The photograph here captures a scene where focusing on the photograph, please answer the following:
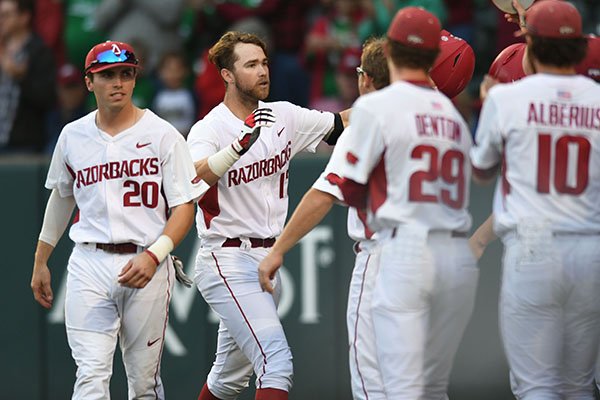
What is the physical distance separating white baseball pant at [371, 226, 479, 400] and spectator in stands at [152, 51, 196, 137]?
5.67m

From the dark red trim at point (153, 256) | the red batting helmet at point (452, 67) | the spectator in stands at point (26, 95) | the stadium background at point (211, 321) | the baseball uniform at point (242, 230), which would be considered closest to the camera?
the dark red trim at point (153, 256)

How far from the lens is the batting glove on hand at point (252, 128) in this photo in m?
6.94

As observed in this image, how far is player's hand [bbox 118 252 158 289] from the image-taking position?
673cm

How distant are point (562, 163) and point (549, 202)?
19 centimetres

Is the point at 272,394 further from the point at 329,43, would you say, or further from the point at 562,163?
the point at 329,43

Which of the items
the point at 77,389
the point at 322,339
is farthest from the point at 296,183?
the point at 77,389

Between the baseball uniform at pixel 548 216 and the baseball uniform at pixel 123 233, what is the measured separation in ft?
6.39

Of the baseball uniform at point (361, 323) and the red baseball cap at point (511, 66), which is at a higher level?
the red baseball cap at point (511, 66)

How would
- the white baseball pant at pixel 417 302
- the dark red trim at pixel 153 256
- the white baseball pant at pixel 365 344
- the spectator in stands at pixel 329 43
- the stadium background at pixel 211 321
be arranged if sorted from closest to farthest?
1. the white baseball pant at pixel 417 302
2. the white baseball pant at pixel 365 344
3. the dark red trim at pixel 153 256
4. the stadium background at pixel 211 321
5. the spectator in stands at pixel 329 43

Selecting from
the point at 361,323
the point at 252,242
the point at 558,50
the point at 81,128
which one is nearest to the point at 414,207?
the point at 361,323

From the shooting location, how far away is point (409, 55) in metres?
5.90

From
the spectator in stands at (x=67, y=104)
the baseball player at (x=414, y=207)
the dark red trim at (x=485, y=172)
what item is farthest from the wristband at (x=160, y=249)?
the spectator in stands at (x=67, y=104)

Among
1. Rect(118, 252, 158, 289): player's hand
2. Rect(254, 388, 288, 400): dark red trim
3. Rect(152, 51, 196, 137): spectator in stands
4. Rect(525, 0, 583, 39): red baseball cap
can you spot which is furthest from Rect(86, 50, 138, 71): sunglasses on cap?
Rect(152, 51, 196, 137): spectator in stands

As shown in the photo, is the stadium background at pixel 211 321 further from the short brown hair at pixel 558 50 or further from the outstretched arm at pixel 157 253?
the short brown hair at pixel 558 50
